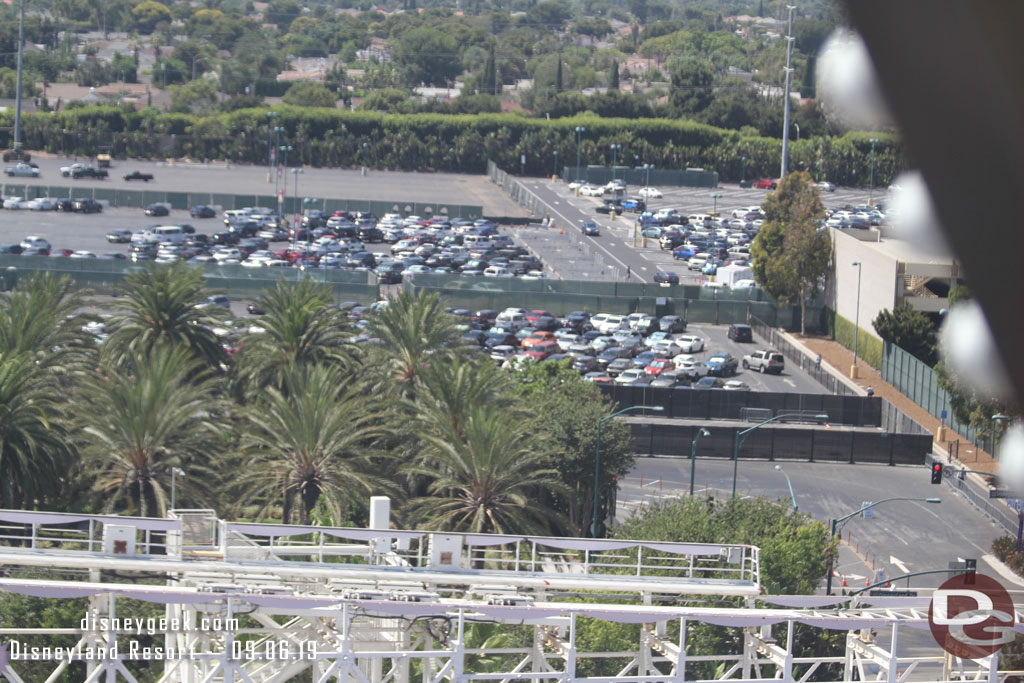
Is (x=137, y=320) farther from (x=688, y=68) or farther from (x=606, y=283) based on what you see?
(x=688, y=68)

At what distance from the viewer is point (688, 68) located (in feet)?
550

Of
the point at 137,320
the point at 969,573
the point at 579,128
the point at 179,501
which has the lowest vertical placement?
the point at 969,573

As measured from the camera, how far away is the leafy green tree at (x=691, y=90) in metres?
159

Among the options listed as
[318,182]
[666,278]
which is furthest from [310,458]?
[318,182]

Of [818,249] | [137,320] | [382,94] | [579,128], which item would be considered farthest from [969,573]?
[382,94]

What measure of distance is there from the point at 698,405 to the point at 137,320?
87.5 ft

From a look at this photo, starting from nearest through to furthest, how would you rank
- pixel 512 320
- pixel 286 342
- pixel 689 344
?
1. pixel 286 342
2. pixel 689 344
3. pixel 512 320

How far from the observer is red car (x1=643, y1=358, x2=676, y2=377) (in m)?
63.1

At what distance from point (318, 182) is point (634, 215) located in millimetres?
33036

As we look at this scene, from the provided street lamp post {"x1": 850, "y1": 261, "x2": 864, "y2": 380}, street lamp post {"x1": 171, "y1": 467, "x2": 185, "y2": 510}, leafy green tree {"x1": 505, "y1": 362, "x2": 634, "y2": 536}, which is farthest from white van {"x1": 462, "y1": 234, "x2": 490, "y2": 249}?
street lamp post {"x1": 171, "y1": 467, "x2": 185, "y2": 510}

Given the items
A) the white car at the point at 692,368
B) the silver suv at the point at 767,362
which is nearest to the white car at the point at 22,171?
the white car at the point at 692,368

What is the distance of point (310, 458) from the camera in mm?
30750

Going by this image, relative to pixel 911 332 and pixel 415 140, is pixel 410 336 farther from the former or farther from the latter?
pixel 415 140

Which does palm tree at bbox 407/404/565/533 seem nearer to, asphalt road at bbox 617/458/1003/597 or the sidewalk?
asphalt road at bbox 617/458/1003/597
